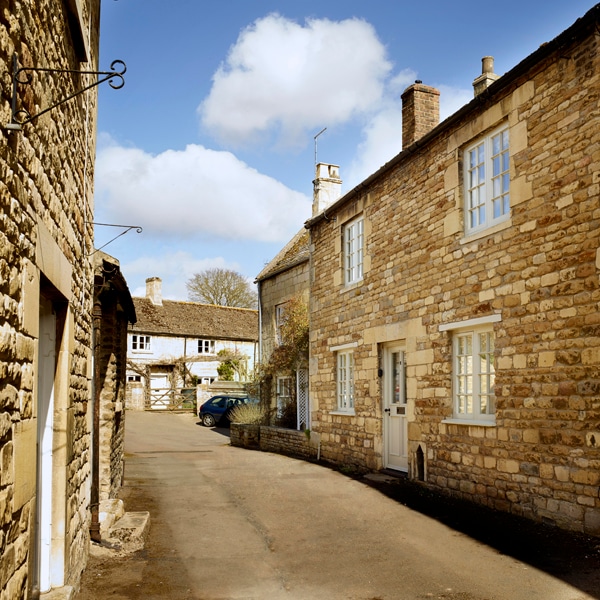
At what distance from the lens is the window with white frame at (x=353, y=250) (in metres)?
13.0

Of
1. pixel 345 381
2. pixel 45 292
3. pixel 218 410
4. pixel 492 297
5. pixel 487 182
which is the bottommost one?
pixel 218 410

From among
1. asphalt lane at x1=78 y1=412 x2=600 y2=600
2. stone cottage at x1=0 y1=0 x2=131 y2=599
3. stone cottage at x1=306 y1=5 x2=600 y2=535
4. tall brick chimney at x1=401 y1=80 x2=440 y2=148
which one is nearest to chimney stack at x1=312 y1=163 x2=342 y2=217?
stone cottage at x1=306 y1=5 x2=600 y2=535

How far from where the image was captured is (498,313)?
8.50 meters

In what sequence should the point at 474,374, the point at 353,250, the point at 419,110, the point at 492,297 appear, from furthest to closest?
1. the point at 353,250
2. the point at 419,110
3. the point at 474,374
4. the point at 492,297

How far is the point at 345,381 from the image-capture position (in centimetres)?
1338

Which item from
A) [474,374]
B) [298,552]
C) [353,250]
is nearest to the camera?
[298,552]

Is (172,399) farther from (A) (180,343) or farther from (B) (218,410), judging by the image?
(B) (218,410)

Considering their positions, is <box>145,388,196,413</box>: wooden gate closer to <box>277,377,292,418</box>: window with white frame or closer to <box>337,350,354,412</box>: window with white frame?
<box>277,377,292,418</box>: window with white frame

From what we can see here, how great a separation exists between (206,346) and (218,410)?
14101 millimetres

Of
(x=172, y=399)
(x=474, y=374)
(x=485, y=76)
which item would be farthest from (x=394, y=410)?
(x=172, y=399)

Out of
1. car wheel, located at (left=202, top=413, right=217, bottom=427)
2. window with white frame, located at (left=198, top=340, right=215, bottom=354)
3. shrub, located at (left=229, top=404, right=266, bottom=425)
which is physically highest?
window with white frame, located at (left=198, top=340, right=215, bottom=354)

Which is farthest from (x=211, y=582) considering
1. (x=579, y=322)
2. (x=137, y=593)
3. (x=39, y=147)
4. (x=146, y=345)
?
(x=146, y=345)

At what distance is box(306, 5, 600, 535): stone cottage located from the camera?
725 cm

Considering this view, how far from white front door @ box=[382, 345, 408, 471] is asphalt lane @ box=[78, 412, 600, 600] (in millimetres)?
923
